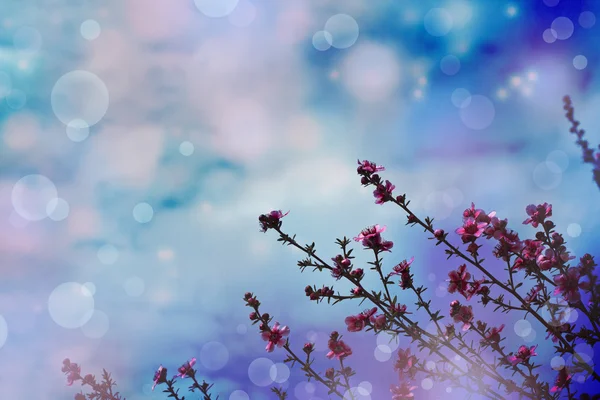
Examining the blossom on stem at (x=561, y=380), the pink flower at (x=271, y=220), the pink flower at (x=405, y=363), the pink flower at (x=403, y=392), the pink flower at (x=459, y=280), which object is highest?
the pink flower at (x=271, y=220)

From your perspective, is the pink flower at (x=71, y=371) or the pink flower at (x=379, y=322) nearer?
the pink flower at (x=379, y=322)

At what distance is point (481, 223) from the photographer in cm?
488

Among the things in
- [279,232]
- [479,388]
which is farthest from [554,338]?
[279,232]

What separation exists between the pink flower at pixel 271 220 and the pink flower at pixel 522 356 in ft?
9.65

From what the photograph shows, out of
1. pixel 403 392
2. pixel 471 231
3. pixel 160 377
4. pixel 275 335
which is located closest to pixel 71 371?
pixel 160 377

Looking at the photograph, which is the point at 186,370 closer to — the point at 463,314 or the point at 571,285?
the point at 463,314

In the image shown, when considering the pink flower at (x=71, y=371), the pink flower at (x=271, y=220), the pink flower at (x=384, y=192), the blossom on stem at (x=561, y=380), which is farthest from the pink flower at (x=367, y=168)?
the pink flower at (x=71, y=371)

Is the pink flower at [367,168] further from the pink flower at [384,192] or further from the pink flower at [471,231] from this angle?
the pink flower at [471,231]

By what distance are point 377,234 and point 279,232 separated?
Result: 108 centimetres

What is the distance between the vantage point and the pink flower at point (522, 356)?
4945mm

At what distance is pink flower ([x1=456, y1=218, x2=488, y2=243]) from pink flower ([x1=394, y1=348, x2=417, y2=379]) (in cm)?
153

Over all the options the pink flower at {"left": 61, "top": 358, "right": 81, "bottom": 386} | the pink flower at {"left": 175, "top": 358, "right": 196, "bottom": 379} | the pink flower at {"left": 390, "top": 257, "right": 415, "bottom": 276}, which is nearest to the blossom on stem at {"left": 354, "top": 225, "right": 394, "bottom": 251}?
the pink flower at {"left": 390, "top": 257, "right": 415, "bottom": 276}

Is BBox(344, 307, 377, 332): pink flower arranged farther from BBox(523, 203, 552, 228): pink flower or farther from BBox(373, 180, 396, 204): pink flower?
BBox(523, 203, 552, 228): pink flower

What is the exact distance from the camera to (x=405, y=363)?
528 cm
